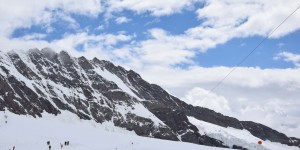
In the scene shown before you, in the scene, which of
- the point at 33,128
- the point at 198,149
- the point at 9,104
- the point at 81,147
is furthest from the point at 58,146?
the point at 9,104

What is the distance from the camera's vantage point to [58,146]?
270 ft

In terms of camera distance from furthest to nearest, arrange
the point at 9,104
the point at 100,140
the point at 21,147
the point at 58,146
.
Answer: the point at 9,104, the point at 100,140, the point at 58,146, the point at 21,147

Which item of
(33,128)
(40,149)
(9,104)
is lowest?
(40,149)

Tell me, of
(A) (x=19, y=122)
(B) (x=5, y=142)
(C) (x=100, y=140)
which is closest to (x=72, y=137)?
(C) (x=100, y=140)

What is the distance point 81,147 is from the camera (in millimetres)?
84438

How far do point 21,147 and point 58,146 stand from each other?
7.92m

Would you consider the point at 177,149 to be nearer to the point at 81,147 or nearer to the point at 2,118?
the point at 81,147

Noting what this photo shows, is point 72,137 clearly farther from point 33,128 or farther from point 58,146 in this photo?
point 58,146

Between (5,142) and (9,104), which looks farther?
(9,104)

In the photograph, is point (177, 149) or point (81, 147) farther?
point (177, 149)

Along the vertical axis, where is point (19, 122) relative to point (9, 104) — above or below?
below

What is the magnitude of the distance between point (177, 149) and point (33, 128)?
32052 mm

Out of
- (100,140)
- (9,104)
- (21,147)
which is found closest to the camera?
(21,147)

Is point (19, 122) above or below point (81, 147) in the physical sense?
above
